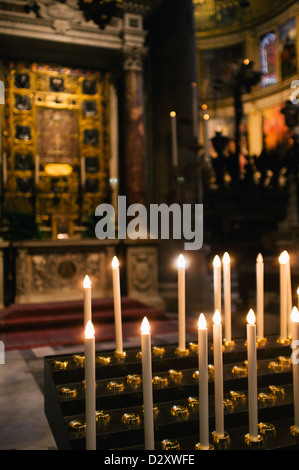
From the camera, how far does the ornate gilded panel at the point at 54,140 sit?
9086 millimetres

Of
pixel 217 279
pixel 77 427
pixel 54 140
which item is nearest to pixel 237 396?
pixel 217 279

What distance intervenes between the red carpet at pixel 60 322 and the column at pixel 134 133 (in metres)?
2.47

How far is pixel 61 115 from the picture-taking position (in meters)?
9.51

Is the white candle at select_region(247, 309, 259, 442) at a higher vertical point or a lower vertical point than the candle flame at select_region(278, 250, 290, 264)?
lower

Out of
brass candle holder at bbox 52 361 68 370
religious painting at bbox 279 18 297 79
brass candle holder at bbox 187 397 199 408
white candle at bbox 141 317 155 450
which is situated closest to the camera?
white candle at bbox 141 317 155 450

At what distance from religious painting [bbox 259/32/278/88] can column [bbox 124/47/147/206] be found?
10982 millimetres

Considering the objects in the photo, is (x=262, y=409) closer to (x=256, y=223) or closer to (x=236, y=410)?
(x=236, y=410)

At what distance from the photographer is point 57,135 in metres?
9.48

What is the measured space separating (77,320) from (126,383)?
411 cm

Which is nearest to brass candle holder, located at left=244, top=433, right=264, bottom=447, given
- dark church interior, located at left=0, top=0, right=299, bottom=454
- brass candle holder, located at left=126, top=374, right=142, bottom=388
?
brass candle holder, located at left=126, top=374, right=142, bottom=388

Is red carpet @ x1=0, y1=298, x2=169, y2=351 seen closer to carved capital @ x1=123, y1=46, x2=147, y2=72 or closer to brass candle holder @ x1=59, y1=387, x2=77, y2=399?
brass candle holder @ x1=59, y1=387, x2=77, y2=399

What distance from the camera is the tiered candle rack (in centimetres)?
174

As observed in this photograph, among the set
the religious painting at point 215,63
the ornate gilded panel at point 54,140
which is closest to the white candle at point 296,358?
the ornate gilded panel at point 54,140
